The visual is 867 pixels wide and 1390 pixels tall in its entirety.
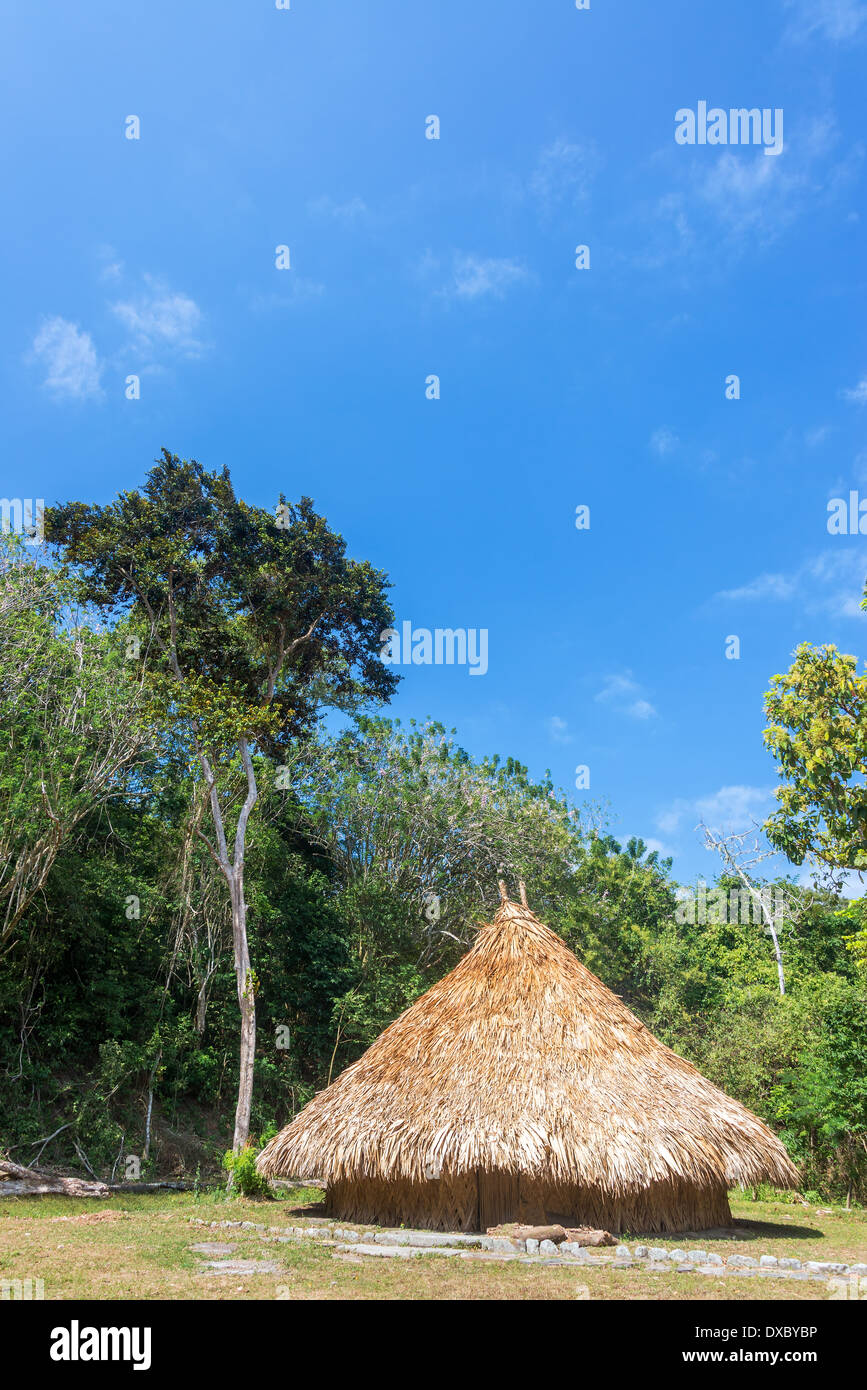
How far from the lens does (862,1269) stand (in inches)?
292

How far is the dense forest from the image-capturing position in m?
14.8

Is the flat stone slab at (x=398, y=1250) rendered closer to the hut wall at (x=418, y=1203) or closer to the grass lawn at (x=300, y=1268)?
the grass lawn at (x=300, y=1268)

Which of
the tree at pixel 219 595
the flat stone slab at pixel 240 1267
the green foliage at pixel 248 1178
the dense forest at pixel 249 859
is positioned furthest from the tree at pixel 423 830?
the flat stone slab at pixel 240 1267

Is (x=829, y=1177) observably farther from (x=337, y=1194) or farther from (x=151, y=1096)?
(x=151, y=1096)

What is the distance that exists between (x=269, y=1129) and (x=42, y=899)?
5.96 meters

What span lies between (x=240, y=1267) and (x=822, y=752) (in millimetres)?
10909

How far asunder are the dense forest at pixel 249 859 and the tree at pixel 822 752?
0.05 metres

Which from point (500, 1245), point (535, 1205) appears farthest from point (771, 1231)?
point (500, 1245)

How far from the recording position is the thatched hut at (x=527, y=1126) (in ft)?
31.1

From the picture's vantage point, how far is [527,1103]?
9.82m

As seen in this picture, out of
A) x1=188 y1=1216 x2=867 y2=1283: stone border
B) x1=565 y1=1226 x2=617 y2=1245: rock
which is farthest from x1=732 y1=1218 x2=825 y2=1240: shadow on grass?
x1=565 y1=1226 x2=617 y2=1245: rock

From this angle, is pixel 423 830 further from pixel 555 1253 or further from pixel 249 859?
pixel 555 1253
